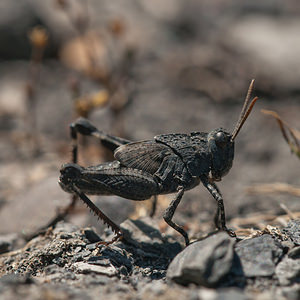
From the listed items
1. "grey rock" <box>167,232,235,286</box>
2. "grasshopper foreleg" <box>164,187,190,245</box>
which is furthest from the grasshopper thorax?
"grey rock" <box>167,232,235,286</box>

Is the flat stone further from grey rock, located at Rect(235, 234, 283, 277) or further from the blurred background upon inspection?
the blurred background

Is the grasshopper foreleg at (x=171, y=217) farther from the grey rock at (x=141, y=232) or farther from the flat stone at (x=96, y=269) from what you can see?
the flat stone at (x=96, y=269)

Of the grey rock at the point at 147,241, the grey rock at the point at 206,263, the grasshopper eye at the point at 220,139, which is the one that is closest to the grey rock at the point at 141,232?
the grey rock at the point at 147,241

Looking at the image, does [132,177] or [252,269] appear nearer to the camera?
[252,269]

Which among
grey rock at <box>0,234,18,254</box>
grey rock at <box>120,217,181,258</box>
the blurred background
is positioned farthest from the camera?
the blurred background

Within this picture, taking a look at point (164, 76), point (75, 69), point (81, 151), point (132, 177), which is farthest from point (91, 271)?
point (75, 69)

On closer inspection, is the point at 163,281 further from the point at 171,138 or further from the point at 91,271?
the point at 171,138

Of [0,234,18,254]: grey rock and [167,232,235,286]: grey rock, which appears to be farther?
[0,234,18,254]: grey rock

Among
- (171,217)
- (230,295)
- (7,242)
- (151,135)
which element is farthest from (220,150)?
(151,135)
